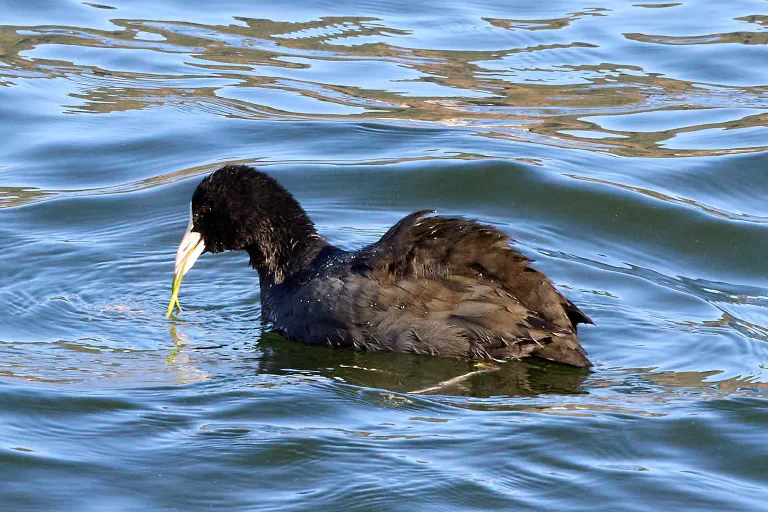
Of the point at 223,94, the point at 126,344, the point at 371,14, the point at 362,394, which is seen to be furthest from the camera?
the point at 371,14

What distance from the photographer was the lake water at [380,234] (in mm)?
5777

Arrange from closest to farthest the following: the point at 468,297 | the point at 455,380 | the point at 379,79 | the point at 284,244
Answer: the point at 455,380, the point at 468,297, the point at 284,244, the point at 379,79

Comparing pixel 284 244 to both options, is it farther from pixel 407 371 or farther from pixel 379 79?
pixel 379 79

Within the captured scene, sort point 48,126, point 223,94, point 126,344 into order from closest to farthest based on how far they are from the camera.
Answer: point 126,344 → point 48,126 → point 223,94

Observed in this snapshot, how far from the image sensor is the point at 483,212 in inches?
385

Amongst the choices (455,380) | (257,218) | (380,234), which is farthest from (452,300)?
(380,234)

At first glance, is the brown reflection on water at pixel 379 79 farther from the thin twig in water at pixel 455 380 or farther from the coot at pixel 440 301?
the thin twig in water at pixel 455 380

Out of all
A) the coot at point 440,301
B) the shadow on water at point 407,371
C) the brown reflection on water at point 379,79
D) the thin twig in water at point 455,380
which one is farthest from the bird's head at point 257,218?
the brown reflection on water at point 379,79

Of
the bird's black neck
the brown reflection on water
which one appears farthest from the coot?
the brown reflection on water

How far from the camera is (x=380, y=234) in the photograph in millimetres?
9164

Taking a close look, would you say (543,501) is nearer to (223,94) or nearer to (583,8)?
(223,94)

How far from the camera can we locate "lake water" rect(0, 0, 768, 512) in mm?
5777

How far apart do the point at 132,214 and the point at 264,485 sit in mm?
4422

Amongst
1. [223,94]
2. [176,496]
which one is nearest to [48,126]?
[223,94]
